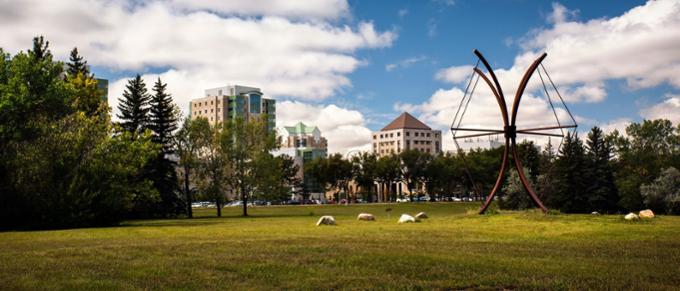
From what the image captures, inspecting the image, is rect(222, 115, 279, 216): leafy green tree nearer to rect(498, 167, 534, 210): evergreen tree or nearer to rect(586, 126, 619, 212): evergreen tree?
rect(498, 167, 534, 210): evergreen tree

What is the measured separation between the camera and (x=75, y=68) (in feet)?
187

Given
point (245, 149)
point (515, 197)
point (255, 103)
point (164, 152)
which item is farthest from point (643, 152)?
point (255, 103)

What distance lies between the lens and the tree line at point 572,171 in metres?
62.0

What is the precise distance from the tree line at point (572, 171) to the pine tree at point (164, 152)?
27.8 m

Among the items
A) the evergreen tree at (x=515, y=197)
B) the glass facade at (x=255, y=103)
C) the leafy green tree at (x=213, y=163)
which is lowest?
the evergreen tree at (x=515, y=197)

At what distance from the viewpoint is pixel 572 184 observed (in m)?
64.0

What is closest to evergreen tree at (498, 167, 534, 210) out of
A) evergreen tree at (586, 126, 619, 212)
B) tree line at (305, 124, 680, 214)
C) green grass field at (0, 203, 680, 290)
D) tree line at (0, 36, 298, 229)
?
tree line at (305, 124, 680, 214)

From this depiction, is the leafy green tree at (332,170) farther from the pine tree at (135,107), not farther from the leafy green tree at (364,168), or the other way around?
the pine tree at (135,107)

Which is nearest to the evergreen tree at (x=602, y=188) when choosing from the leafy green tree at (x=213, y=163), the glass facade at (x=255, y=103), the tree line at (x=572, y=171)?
the tree line at (x=572, y=171)

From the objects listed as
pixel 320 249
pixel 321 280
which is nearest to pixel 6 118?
pixel 320 249

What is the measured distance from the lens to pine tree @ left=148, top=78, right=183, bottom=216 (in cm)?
5575

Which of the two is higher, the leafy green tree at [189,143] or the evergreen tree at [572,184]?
the leafy green tree at [189,143]

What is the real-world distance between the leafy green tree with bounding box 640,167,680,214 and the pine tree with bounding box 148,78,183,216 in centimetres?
4739

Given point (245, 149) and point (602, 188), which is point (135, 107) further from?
point (602, 188)
